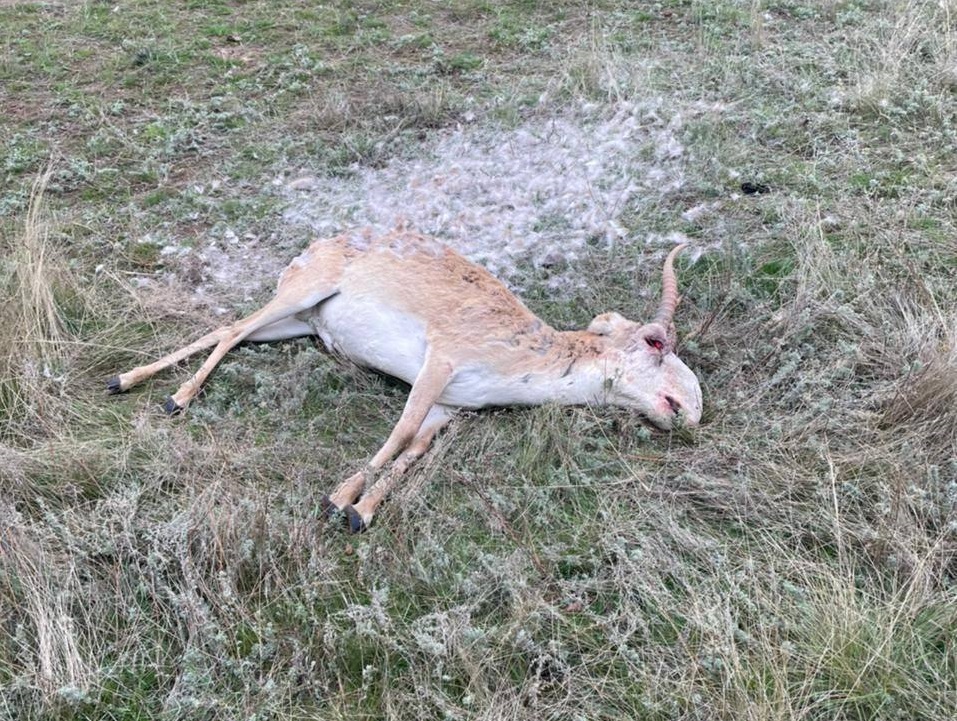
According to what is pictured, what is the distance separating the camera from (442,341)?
5.28 m

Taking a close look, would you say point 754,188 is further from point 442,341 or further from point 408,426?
point 408,426

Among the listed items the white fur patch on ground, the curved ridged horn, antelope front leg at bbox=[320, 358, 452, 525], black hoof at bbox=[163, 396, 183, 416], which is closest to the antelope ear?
the curved ridged horn

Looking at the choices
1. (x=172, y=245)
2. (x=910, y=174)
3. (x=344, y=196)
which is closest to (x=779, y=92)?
(x=910, y=174)

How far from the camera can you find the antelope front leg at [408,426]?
4.59 metres

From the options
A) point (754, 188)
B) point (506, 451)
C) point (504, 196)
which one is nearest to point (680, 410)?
point (506, 451)

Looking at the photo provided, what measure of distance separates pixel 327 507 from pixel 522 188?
3.72 m

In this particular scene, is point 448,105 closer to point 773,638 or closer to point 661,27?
point 661,27

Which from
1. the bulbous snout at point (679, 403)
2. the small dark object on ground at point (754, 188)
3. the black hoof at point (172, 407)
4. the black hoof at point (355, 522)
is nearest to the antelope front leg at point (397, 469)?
the black hoof at point (355, 522)

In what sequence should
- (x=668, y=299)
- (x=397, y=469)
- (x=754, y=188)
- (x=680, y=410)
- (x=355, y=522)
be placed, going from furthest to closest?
(x=754, y=188)
(x=668, y=299)
(x=680, y=410)
(x=397, y=469)
(x=355, y=522)

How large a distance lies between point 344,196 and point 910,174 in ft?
14.5

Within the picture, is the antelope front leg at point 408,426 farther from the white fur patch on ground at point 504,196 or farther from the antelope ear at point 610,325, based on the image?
the white fur patch on ground at point 504,196

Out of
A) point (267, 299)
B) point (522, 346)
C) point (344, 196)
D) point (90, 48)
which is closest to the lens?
point (522, 346)

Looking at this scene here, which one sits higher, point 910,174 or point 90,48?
point 90,48

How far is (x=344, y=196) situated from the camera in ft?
24.2
